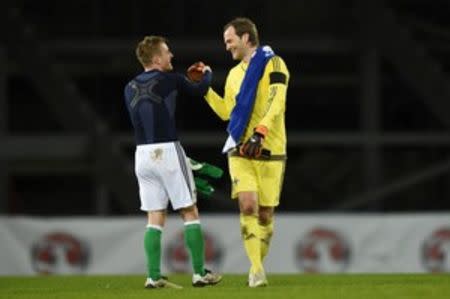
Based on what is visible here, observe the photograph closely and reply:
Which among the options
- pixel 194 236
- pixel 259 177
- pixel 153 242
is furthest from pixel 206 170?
pixel 153 242

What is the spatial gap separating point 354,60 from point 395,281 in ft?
48.2

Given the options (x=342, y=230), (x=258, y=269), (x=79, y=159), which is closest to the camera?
(x=258, y=269)

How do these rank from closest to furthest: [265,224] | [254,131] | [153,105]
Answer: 1. [254,131]
2. [153,105]
3. [265,224]

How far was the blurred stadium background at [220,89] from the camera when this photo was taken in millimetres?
24109

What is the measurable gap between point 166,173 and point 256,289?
1.07 meters

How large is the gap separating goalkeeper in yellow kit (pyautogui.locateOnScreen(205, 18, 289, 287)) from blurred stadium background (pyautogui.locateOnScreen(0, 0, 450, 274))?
446 inches

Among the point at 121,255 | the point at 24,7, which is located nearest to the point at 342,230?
the point at 121,255

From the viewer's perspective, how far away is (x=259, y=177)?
1150 centimetres

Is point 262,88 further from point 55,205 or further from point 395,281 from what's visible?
point 55,205

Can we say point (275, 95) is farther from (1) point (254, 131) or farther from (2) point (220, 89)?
(2) point (220, 89)

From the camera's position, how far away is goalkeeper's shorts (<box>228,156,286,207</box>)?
11406 millimetres

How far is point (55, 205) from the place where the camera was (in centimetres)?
2816

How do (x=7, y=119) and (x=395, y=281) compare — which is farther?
(x=7, y=119)

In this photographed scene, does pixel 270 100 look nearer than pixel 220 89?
Yes
